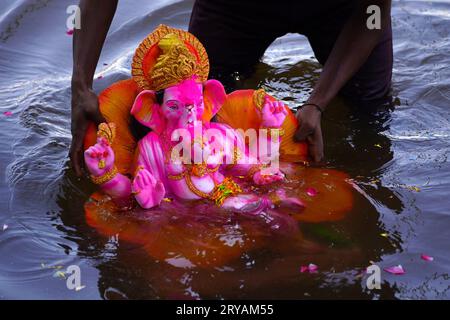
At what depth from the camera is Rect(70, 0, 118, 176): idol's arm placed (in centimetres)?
348

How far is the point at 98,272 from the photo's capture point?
3.20m

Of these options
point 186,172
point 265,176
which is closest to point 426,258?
point 265,176

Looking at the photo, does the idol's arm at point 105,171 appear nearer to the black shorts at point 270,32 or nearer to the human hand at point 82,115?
the human hand at point 82,115

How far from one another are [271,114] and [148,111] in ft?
1.94

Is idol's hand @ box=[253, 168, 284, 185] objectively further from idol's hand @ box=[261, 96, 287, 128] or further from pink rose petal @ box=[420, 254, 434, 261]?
pink rose petal @ box=[420, 254, 434, 261]

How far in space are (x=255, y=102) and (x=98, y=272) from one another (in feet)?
3.55

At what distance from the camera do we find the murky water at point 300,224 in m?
3.11

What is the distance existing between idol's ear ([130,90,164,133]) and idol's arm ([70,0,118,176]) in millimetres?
215

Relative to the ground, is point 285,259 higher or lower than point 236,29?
lower

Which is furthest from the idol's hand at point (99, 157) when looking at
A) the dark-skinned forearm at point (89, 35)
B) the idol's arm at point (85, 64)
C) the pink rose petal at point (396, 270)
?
the pink rose petal at point (396, 270)

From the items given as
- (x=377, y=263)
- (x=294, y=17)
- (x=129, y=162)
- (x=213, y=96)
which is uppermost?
(x=294, y=17)

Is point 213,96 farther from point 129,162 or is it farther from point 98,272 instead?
point 98,272
